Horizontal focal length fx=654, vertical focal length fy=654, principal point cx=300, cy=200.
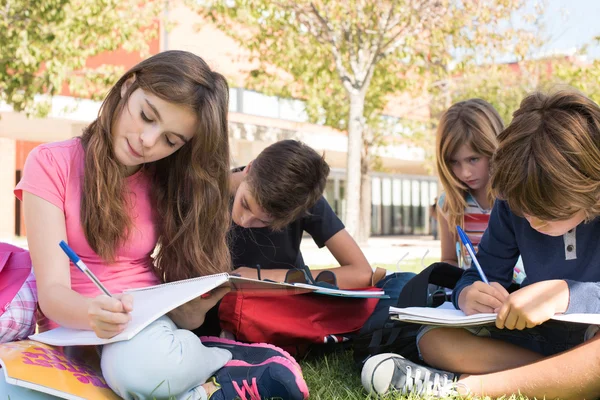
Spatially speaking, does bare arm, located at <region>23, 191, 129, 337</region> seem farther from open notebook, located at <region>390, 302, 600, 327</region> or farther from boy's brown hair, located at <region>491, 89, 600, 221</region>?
boy's brown hair, located at <region>491, 89, 600, 221</region>

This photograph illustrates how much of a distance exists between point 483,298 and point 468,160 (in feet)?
4.22

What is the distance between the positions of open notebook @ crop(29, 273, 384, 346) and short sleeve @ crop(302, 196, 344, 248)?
933 millimetres

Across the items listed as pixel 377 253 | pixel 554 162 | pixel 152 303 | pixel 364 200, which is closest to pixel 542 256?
pixel 554 162

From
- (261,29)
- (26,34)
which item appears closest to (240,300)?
(26,34)

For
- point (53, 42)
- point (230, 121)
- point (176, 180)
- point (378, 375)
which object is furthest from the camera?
point (230, 121)

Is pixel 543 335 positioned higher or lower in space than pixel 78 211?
lower

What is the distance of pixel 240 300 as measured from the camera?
7.09 ft

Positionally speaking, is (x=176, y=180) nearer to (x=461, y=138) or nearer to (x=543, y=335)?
(x=543, y=335)

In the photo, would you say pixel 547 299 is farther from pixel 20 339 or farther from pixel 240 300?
pixel 20 339

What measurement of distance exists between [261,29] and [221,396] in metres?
9.51

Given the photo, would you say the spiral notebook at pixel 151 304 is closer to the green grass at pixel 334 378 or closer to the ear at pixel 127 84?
→ the green grass at pixel 334 378

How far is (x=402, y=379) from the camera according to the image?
1882mm

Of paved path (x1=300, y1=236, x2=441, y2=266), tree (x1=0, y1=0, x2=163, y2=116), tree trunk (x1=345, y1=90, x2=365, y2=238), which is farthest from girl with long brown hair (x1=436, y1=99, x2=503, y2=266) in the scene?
tree trunk (x1=345, y1=90, x2=365, y2=238)

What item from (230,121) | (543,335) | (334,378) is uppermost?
(230,121)
